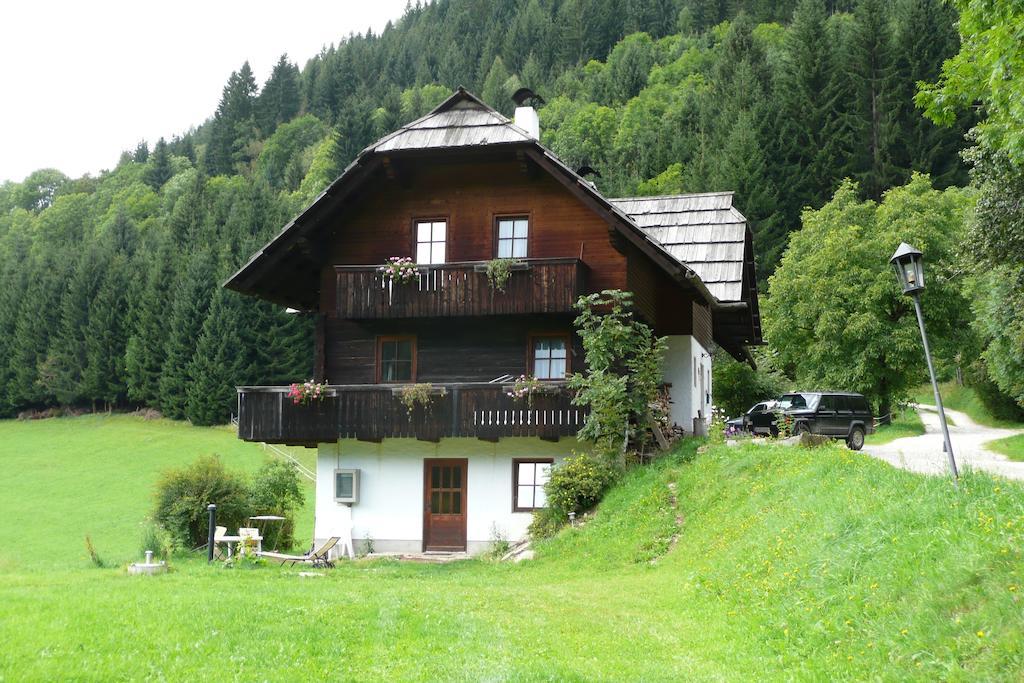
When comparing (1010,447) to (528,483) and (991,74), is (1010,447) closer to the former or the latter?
(528,483)

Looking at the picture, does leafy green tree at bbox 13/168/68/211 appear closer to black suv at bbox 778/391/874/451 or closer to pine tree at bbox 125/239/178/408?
pine tree at bbox 125/239/178/408

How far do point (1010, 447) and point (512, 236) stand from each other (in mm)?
15341

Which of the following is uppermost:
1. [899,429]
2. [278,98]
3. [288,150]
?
[278,98]

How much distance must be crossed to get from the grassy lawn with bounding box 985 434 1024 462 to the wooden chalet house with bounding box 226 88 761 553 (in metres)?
7.87

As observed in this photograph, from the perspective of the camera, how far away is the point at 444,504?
81.0 feet

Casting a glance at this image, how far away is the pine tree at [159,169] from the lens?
11781 centimetres

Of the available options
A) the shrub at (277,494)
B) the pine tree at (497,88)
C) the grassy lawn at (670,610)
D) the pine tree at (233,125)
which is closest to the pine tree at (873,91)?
the pine tree at (497,88)

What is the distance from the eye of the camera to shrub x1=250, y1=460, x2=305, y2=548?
2583 cm

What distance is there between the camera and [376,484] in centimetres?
2498

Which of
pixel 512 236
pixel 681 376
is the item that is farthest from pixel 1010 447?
pixel 512 236

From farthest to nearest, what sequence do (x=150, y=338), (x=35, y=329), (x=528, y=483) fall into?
1. (x=35, y=329)
2. (x=150, y=338)
3. (x=528, y=483)

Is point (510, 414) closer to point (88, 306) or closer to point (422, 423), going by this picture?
point (422, 423)

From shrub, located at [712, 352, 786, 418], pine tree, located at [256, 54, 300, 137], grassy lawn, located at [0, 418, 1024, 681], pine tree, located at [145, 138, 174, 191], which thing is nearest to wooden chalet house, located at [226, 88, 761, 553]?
grassy lawn, located at [0, 418, 1024, 681]

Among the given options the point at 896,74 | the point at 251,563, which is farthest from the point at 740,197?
the point at 251,563
